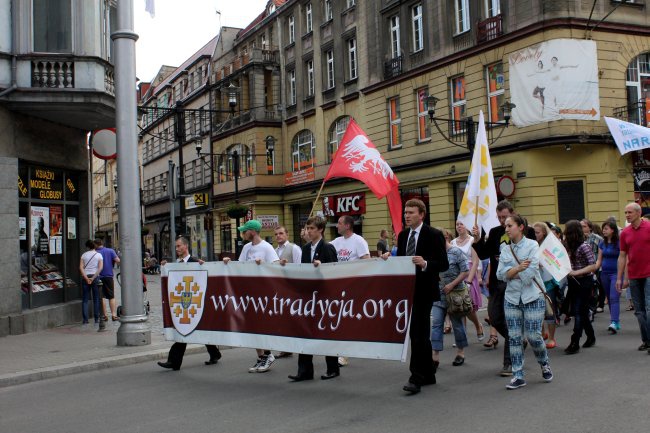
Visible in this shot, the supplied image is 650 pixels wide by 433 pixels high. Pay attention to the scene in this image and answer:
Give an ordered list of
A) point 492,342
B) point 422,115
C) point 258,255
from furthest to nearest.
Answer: point 422,115, point 492,342, point 258,255

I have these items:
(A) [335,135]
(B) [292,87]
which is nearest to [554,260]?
(A) [335,135]

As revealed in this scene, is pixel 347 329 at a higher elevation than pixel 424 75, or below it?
below

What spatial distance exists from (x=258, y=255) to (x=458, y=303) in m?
2.80

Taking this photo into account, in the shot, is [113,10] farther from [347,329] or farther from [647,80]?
[647,80]

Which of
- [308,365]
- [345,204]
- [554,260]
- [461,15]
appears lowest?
[308,365]

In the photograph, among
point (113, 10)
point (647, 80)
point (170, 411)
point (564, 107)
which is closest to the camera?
point (170, 411)

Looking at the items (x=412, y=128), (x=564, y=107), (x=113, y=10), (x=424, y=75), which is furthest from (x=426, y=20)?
(x=113, y=10)

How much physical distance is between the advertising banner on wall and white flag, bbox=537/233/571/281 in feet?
7.79

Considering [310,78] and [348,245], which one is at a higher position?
[310,78]

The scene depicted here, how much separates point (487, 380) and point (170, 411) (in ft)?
11.7

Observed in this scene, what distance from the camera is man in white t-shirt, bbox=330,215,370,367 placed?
898 cm

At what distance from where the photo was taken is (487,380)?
25.1 feet

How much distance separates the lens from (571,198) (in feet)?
78.3

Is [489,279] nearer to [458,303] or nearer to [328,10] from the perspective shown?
[458,303]
